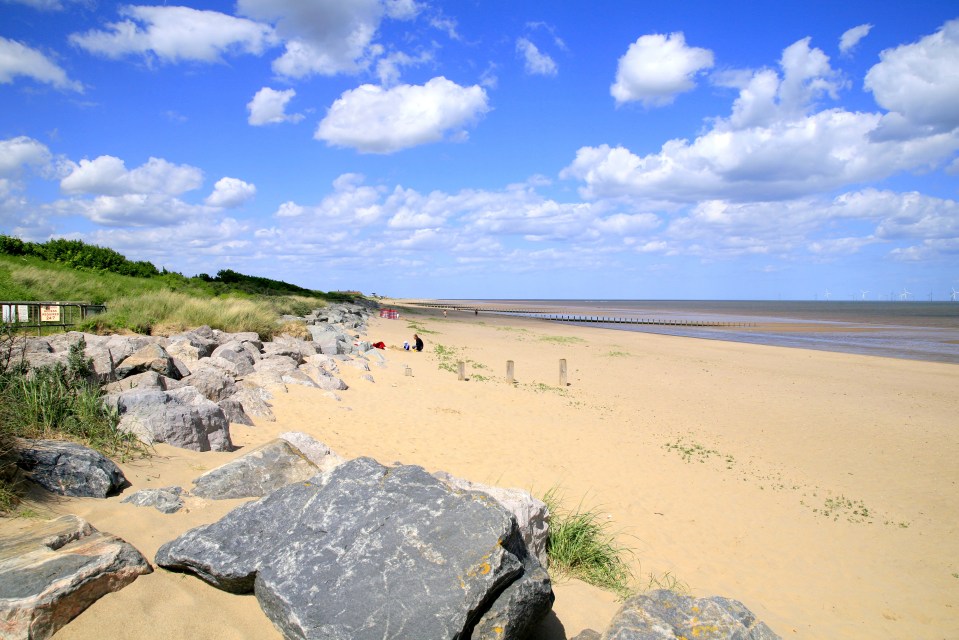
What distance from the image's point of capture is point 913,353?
3138 cm

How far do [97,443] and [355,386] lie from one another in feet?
25.6

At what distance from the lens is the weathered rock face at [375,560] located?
314cm

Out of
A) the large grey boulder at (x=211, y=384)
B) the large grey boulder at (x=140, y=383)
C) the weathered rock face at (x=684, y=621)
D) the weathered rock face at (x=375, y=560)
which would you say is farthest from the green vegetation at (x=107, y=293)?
the weathered rock face at (x=684, y=621)

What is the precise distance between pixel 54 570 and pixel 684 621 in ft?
12.2

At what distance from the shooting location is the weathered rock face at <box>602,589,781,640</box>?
3.37 metres

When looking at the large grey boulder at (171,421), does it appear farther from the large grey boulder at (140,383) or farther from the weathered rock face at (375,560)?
the weathered rock face at (375,560)

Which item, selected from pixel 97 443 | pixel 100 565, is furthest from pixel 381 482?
pixel 97 443

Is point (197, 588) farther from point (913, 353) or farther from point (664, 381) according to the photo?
point (913, 353)

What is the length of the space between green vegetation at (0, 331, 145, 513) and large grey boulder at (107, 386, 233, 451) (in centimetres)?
→ 24

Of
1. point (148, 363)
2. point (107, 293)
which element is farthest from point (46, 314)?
point (148, 363)

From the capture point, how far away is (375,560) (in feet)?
11.2

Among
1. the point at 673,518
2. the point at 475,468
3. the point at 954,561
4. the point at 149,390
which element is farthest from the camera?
the point at 475,468

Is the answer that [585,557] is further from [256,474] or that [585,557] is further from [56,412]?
[56,412]

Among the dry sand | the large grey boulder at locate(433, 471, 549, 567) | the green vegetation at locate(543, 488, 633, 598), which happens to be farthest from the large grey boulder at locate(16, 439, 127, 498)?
the green vegetation at locate(543, 488, 633, 598)
